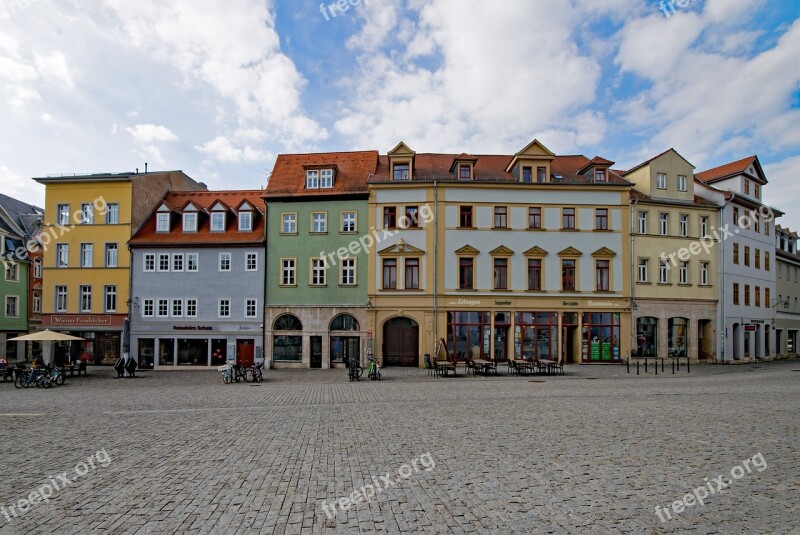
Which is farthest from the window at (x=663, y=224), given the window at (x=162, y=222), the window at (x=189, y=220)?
the window at (x=162, y=222)

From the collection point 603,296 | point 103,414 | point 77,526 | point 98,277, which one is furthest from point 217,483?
point 98,277

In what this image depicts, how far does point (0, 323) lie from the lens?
134 ft

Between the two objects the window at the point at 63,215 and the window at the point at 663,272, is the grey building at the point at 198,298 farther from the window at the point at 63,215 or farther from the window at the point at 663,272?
the window at the point at 663,272

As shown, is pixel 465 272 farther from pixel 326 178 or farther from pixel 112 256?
pixel 112 256

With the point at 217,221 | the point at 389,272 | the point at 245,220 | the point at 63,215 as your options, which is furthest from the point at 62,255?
the point at 389,272

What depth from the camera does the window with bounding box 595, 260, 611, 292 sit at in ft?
108

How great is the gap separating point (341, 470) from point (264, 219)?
91.4ft

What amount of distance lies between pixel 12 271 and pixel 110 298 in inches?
613

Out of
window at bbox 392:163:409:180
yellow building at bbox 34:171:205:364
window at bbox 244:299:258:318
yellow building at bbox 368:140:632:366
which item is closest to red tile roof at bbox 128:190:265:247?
yellow building at bbox 34:171:205:364

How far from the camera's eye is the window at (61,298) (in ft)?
113

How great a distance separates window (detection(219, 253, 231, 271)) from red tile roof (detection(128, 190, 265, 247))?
2.70 ft

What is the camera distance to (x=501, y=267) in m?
32.5

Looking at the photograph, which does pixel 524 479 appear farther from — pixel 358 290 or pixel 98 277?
pixel 98 277

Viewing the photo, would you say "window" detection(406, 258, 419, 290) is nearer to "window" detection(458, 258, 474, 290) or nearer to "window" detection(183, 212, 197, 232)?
"window" detection(458, 258, 474, 290)
